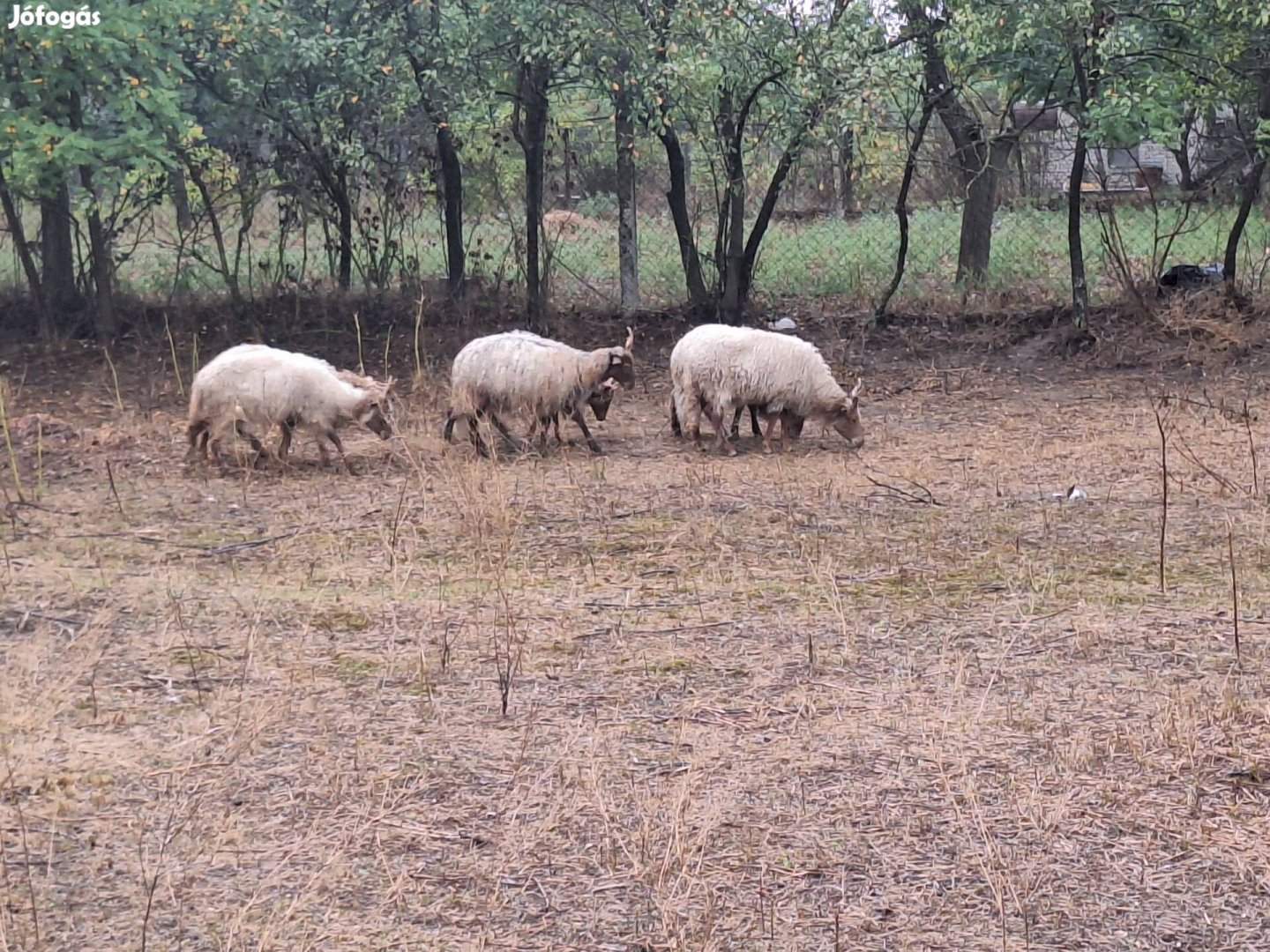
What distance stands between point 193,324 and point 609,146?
4424 millimetres

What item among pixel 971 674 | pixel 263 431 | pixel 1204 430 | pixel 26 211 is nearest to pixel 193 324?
pixel 26 211

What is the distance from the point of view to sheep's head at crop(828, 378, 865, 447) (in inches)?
411

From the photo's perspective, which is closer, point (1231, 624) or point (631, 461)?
point (1231, 624)

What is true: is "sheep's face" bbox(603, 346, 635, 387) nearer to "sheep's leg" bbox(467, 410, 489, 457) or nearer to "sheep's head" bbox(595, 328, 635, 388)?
"sheep's head" bbox(595, 328, 635, 388)

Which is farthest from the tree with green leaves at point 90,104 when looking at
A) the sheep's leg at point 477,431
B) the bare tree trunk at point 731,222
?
the bare tree trunk at point 731,222

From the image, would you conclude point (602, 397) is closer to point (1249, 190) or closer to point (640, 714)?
point (640, 714)

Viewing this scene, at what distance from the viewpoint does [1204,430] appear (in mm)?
10102

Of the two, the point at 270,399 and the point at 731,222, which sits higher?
the point at 731,222

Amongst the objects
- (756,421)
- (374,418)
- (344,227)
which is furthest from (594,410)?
(344,227)

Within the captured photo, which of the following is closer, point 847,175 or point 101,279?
point 101,279

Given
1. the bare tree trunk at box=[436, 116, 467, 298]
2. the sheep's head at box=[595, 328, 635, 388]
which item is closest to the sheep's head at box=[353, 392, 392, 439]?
the sheep's head at box=[595, 328, 635, 388]

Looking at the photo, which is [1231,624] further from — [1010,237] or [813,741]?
[1010,237]

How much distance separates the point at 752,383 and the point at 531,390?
60.8 inches

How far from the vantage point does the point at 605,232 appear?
54.4ft
